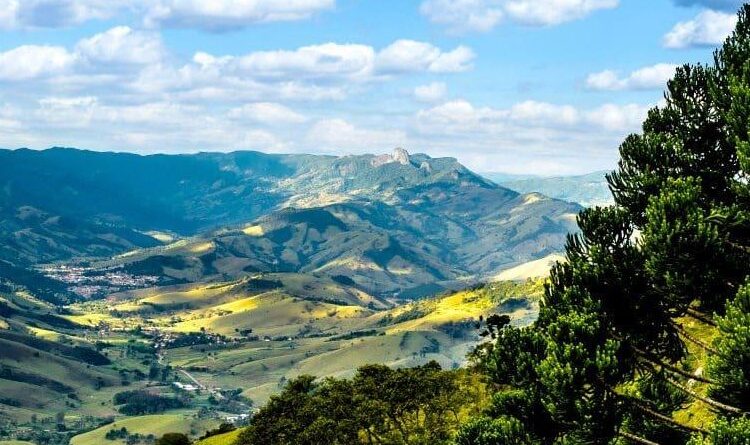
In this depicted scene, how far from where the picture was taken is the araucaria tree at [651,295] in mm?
32031

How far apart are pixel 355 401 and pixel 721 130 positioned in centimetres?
7658

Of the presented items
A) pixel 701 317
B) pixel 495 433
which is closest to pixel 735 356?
pixel 701 317

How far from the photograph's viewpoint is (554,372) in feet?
106

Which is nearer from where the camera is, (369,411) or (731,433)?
(731,433)

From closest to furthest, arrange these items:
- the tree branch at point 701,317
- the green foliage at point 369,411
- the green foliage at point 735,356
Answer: the green foliage at point 735,356
the tree branch at point 701,317
the green foliage at point 369,411

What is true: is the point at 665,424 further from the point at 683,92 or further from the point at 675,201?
the point at 683,92

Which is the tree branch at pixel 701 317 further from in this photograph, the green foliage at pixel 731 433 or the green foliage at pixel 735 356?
the green foliage at pixel 731 433

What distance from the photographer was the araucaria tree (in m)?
32.0

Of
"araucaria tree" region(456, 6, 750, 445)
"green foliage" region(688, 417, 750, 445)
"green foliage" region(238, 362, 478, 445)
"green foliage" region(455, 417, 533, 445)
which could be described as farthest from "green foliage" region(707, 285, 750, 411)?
"green foliage" region(238, 362, 478, 445)

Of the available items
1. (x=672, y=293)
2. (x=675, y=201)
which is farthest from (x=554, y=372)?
(x=675, y=201)

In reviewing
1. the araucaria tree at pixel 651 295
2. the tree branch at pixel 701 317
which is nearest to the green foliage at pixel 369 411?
the araucaria tree at pixel 651 295

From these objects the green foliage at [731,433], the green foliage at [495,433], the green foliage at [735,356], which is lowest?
the green foliage at [495,433]

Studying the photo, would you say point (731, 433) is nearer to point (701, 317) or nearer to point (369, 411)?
point (701, 317)

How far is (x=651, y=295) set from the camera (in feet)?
122
